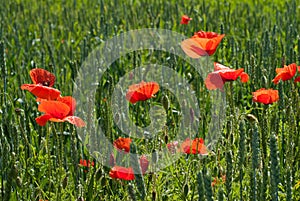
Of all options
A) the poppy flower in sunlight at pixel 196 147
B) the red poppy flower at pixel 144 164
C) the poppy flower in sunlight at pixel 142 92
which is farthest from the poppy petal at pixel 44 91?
the poppy flower in sunlight at pixel 196 147

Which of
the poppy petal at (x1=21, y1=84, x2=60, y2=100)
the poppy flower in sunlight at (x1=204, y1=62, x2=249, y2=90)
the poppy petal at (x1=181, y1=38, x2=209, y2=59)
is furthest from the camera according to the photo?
the poppy petal at (x1=181, y1=38, x2=209, y2=59)

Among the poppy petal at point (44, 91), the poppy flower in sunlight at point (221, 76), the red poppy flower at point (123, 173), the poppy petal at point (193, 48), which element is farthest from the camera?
the poppy petal at point (193, 48)

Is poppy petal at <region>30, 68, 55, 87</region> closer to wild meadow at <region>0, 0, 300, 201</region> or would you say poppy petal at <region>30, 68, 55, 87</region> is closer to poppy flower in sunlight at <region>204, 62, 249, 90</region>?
wild meadow at <region>0, 0, 300, 201</region>

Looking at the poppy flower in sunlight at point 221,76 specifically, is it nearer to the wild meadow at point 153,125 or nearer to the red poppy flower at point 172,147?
the wild meadow at point 153,125

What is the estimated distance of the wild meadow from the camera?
1.73m

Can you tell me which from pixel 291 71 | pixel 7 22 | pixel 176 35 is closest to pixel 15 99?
pixel 291 71

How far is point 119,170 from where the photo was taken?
174cm

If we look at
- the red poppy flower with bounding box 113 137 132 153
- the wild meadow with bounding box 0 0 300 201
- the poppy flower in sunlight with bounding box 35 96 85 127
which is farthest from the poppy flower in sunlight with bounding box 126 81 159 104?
the poppy flower in sunlight with bounding box 35 96 85 127

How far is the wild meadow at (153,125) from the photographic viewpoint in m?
1.73

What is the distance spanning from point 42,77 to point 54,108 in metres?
0.41

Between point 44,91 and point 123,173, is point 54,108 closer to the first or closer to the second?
point 44,91

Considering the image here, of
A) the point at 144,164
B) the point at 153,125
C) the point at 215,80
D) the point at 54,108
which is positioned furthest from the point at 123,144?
the point at 153,125

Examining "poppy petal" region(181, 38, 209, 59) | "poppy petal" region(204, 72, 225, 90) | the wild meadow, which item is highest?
"poppy petal" region(181, 38, 209, 59)

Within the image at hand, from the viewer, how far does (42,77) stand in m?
2.13
